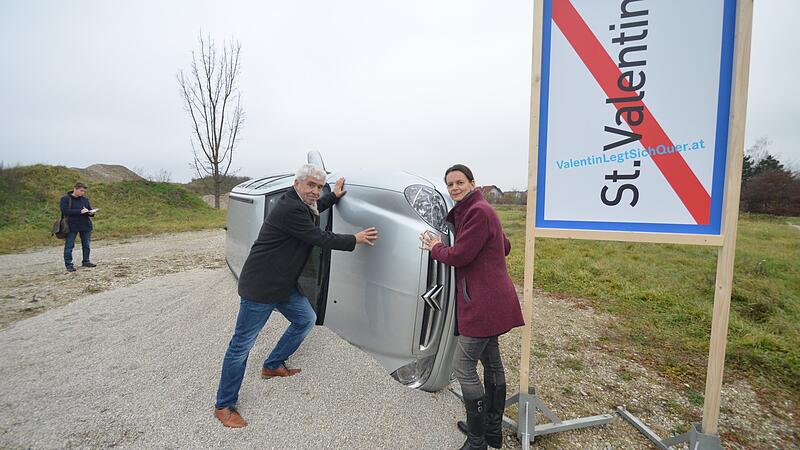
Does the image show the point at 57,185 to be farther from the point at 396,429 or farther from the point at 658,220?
the point at 658,220

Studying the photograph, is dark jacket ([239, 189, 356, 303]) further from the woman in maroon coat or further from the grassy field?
the grassy field

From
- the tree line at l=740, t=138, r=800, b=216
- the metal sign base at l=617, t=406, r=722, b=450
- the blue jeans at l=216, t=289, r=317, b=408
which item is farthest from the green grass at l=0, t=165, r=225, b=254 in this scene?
the tree line at l=740, t=138, r=800, b=216

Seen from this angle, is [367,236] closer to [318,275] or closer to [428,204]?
→ [428,204]

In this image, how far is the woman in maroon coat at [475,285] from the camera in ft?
6.61

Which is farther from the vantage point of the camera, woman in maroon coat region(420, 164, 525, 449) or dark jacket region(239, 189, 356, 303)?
dark jacket region(239, 189, 356, 303)

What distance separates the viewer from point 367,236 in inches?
93.4

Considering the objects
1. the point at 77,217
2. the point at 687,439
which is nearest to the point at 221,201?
the point at 77,217

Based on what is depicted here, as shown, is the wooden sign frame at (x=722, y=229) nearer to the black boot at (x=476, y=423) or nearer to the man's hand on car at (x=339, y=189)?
the black boot at (x=476, y=423)

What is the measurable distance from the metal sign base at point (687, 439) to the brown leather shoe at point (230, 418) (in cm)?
270

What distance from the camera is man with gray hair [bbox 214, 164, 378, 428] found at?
234 cm

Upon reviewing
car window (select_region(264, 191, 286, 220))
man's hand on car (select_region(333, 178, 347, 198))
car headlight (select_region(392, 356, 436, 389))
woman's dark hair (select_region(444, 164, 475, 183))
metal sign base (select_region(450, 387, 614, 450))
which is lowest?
metal sign base (select_region(450, 387, 614, 450))

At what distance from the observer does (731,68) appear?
1.96 m

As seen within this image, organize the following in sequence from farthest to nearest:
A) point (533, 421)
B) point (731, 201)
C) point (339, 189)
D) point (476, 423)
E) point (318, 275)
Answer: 1. point (318, 275)
2. point (339, 189)
3. point (533, 421)
4. point (476, 423)
5. point (731, 201)

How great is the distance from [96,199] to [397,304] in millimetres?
19227
